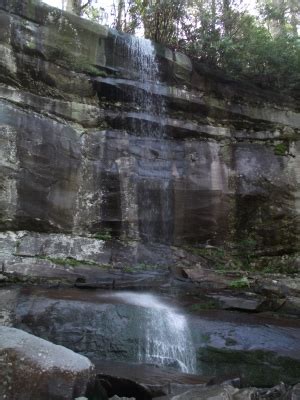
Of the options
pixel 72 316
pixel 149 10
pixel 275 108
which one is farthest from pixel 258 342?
pixel 149 10

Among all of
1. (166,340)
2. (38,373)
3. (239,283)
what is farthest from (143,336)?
(239,283)

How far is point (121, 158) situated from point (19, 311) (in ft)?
18.6

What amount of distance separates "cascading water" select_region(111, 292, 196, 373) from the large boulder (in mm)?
2584

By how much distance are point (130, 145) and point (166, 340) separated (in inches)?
248

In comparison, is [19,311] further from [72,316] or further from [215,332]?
[215,332]

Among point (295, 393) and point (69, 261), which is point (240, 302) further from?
point (69, 261)

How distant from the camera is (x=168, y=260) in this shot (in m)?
11.8

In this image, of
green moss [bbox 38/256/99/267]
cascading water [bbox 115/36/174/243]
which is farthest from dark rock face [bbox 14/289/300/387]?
cascading water [bbox 115/36/174/243]

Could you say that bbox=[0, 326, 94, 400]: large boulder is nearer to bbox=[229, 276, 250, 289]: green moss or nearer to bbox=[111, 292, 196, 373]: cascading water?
bbox=[111, 292, 196, 373]: cascading water

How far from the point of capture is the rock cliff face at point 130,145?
11.1 meters

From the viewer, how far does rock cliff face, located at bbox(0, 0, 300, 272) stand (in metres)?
11.1

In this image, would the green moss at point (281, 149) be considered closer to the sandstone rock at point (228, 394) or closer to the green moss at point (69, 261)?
the green moss at point (69, 261)

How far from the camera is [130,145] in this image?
12508 mm

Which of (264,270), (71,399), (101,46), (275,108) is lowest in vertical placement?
(71,399)
